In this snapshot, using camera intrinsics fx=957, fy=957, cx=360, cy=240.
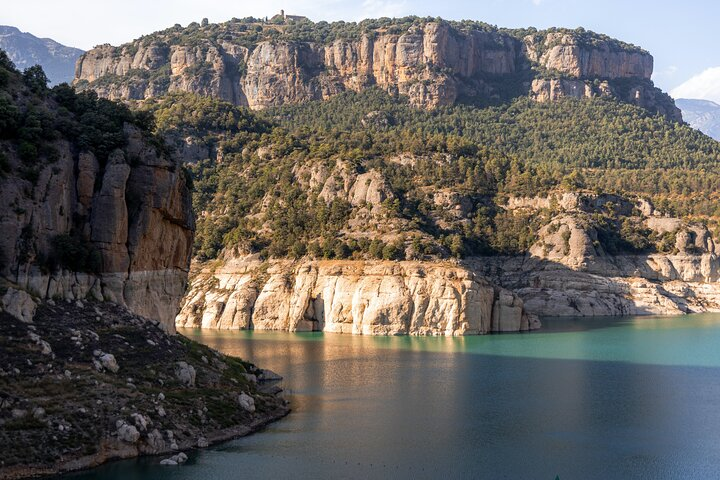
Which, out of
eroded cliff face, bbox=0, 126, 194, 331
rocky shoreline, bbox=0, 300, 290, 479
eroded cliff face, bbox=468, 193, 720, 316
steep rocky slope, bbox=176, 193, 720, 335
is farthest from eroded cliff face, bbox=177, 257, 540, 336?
rocky shoreline, bbox=0, 300, 290, 479

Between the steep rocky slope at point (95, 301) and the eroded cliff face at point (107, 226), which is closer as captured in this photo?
the steep rocky slope at point (95, 301)

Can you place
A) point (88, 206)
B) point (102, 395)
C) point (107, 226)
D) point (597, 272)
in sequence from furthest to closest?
point (597, 272) → point (88, 206) → point (107, 226) → point (102, 395)

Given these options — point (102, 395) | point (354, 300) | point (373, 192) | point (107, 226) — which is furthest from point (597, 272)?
point (102, 395)

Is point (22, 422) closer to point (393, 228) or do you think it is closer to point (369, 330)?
point (369, 330)

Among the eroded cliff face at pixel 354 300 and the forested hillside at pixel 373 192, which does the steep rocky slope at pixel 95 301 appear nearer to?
the eroded cliff face at pixel 354 300

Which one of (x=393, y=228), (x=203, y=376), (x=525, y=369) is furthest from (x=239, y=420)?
(x=393, y=228)

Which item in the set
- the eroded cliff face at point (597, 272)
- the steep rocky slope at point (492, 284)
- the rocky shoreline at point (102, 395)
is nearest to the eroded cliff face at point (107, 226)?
the rocky shoreline at point (102, 395)

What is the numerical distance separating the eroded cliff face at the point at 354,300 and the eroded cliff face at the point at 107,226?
159ft

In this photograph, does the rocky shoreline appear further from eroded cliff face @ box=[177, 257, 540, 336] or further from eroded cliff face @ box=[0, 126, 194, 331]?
eroded cliff face @ box=[177, 257, 540, 336]

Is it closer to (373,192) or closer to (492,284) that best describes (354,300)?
(492,284)

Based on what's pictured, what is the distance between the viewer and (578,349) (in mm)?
92750

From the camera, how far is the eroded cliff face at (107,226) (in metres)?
49.9

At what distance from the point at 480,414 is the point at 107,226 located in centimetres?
2461

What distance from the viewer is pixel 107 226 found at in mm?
54938
